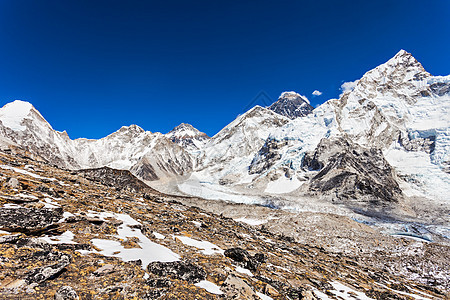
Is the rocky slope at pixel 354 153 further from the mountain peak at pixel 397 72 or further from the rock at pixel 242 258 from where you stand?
the rock at pixel 242 258

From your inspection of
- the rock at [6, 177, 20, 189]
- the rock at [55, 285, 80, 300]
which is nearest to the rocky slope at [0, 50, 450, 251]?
the rock at [6, 177, 20, 189]

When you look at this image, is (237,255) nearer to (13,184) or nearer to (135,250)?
(135,250)

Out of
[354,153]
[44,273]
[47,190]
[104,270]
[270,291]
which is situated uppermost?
[354,153]

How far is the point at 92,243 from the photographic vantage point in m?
6.70

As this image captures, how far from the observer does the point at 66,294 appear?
154 inches

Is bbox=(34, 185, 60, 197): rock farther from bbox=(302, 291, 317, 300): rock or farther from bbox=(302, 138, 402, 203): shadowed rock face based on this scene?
bbox=(302, 138, 402, 203): shadowed rock face

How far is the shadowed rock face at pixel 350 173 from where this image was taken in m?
80.0

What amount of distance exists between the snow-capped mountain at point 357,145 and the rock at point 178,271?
77.8 meters

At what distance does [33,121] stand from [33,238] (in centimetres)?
20171

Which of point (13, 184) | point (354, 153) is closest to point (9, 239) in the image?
point (13, 184)

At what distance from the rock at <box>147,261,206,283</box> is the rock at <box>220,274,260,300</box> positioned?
688mm

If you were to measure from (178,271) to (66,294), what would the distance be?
2585 mm

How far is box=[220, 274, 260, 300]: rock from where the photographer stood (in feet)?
18.2

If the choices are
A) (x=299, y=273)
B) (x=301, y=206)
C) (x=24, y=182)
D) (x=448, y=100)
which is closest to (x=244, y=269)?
(x=299, y=273)
